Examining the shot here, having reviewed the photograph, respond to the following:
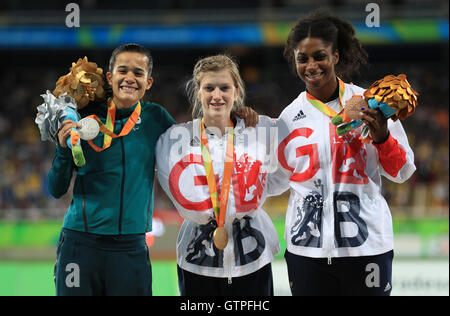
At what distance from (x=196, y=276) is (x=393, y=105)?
4.38 feet

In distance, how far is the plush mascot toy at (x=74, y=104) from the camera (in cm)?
279

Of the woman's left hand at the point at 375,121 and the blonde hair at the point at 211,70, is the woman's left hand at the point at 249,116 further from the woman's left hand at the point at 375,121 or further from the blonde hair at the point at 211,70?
the woman's left hand at the point at 375,121

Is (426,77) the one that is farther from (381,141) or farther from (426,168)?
(381,141)

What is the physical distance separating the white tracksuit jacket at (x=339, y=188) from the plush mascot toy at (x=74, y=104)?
3.65 ft

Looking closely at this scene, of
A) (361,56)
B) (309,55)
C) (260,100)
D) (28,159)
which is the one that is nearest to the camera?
(309,55)

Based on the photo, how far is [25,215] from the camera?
8273 millimetres

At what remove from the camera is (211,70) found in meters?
3.02

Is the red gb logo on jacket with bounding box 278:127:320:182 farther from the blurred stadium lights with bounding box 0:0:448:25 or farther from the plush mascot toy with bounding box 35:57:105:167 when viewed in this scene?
the blurred stadium lights with bounding box 0:0:448:25

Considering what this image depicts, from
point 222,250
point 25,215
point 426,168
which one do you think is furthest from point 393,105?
point 426,168

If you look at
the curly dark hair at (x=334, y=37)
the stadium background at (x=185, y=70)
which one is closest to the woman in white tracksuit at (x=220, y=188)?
the curly dark hair at (x=334, y=37)

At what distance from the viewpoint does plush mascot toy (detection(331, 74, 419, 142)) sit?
8.62ft

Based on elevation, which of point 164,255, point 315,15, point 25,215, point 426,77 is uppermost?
point 426,77

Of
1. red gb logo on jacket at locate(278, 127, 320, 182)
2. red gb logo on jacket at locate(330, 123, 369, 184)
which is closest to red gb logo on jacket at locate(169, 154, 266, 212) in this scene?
red gb logo on jacket at locate(278, 127, 320, 182)

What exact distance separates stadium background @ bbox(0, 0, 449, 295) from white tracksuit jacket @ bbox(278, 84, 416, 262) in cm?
460
